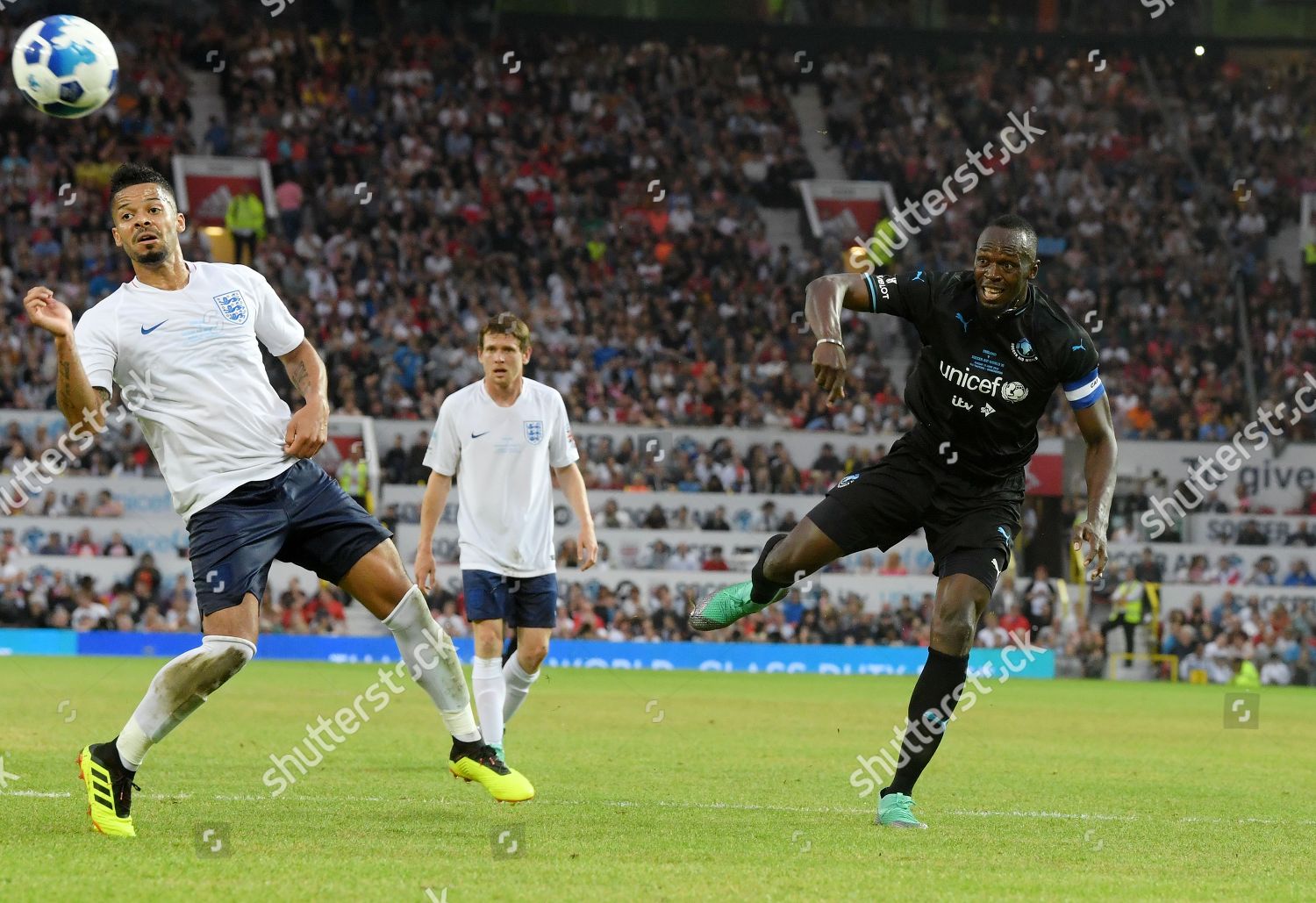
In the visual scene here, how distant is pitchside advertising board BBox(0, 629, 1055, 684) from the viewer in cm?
2467

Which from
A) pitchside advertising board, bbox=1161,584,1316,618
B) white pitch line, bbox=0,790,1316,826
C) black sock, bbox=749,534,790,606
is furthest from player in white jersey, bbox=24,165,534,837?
pitchside advertising board, bbox=1161,584,1316,618

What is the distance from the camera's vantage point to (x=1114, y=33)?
140 ft

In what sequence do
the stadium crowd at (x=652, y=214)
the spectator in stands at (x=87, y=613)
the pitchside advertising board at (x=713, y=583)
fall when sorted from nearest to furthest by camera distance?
the spectator in stands at (x=87, y=613)
the pitchside advertising board at (x=713, y=583)
the stadium crowd at (x=652, y=214)

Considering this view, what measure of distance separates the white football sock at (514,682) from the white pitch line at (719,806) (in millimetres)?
2011

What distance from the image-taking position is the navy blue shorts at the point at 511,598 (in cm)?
1008

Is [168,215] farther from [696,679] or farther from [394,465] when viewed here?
[394,465]

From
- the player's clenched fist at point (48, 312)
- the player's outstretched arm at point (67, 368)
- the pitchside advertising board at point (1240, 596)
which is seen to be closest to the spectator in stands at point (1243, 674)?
the pitchside advertising board at point (1240, 596)

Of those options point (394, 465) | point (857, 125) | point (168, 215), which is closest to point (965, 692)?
point (394, 465)

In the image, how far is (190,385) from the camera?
23.6 feet

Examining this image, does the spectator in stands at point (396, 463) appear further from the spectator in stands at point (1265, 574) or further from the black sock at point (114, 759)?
the black sock at point (114, 759)

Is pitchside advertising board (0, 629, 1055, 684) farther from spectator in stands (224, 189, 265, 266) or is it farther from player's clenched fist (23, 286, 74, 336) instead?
player's clenched fist (23, 286, 74, 336)

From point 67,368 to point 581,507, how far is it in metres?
4.36

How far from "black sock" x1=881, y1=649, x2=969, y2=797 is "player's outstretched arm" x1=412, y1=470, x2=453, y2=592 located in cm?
322

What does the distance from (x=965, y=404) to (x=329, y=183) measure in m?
28.7
